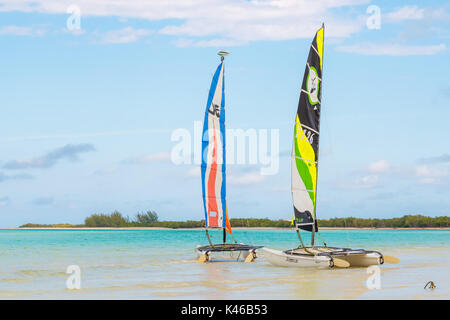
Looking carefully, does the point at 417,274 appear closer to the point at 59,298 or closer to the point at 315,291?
the point at 315,291

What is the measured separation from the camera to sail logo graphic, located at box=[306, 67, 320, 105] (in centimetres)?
2653

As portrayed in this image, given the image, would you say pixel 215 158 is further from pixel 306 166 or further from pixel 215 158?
pixel 306 166

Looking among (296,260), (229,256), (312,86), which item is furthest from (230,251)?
(312,86)

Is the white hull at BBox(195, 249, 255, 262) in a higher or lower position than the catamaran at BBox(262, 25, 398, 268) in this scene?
lower

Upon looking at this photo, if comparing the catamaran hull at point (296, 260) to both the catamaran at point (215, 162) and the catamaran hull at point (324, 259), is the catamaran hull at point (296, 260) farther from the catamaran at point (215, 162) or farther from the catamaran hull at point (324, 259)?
the catamaran at point (215, 162)

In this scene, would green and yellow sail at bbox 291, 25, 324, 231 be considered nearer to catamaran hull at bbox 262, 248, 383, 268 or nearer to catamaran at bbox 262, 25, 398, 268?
catamaran at bbox 262, 25, 398, 268

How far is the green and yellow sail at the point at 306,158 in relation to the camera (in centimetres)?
2628

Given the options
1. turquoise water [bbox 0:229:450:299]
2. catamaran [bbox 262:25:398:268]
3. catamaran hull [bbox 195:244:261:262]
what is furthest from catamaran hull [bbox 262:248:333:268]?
catamaran hull [bbox 195:244:261:262]

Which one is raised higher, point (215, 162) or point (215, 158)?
point (215, 158)

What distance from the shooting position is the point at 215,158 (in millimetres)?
31984

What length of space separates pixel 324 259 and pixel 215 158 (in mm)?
8963

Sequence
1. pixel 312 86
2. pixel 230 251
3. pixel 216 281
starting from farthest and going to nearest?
pixel 230 251 < pixel 312 86 < pixel 216 281

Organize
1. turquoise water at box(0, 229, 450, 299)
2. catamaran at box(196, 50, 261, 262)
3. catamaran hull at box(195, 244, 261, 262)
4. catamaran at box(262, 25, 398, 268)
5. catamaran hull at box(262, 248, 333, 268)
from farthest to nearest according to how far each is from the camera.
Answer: catamaran at box(196, 50, 261, 262) < catamaran hull at box(195, 244, 261, 262) < catamaran at box(262, 25, 398, 268) < catamaran hull at box(262, 248, 333, 268) < turquoise water at box(0, 229, 450, 299)
